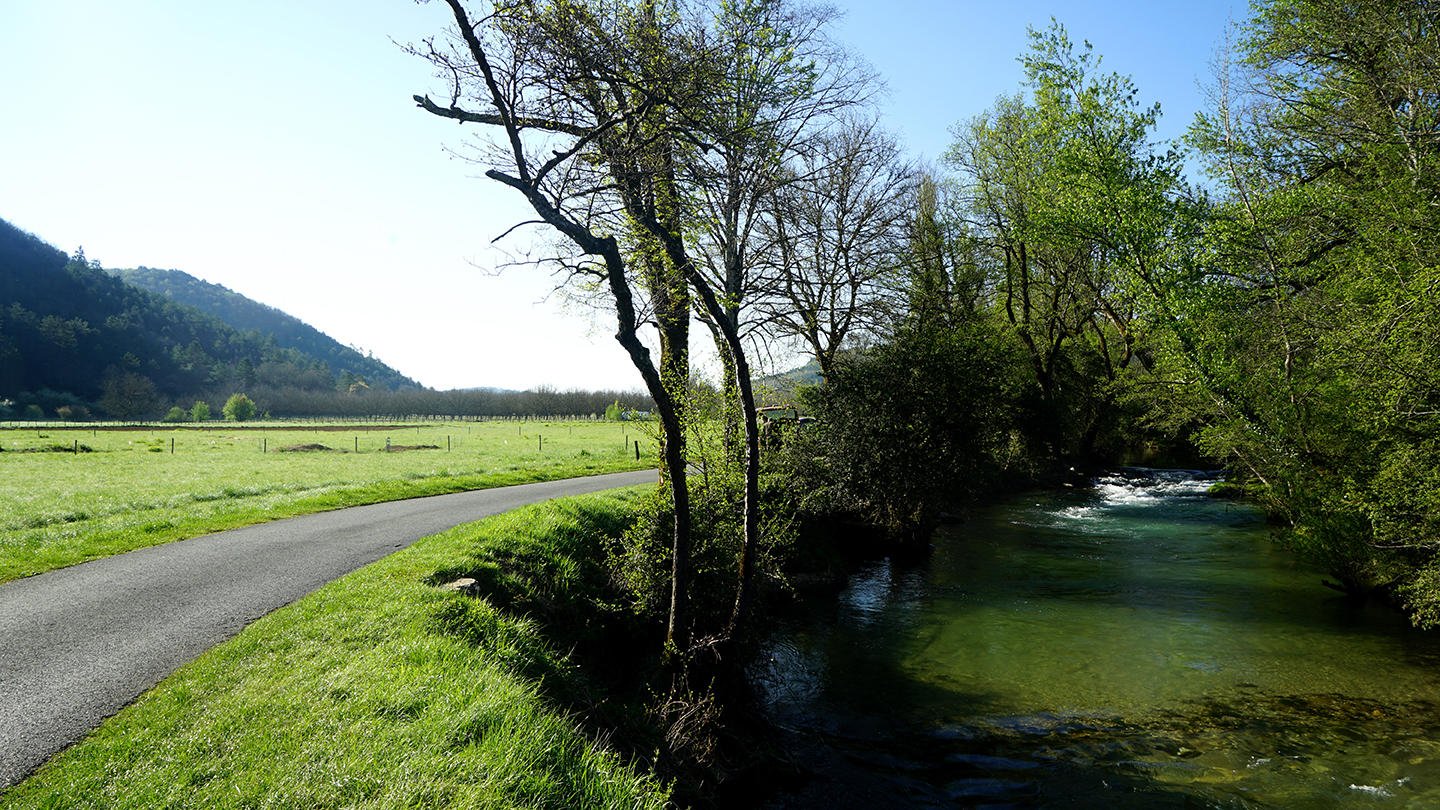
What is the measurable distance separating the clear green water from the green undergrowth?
292cm

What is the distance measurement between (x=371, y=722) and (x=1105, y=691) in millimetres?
8836

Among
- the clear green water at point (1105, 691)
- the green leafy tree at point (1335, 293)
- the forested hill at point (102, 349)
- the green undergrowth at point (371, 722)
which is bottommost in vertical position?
the clear green water at point (1105, 691)

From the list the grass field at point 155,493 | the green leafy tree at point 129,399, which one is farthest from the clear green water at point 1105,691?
the green leafy tree at point 129,399

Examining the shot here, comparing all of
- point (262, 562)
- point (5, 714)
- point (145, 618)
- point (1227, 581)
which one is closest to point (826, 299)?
point (1227, 581)

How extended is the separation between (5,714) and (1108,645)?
12.6 meters

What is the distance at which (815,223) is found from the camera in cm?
2136

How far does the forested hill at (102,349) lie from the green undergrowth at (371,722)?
145 m

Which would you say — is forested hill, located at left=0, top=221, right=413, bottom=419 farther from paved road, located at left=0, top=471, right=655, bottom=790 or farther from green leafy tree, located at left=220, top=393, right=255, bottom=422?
paved road, located at left=0, top=471, right=655, bottom=790

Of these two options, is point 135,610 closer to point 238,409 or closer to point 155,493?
point 155,493

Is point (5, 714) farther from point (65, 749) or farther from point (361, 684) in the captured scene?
point (361, 684)

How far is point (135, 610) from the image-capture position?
741 cm

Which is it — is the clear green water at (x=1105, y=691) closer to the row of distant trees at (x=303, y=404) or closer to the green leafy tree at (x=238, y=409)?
the row of distant trees at (x=303, y=404)

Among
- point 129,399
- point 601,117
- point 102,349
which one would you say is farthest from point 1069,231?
point 102,349

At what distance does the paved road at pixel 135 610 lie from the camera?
16.4 feet
